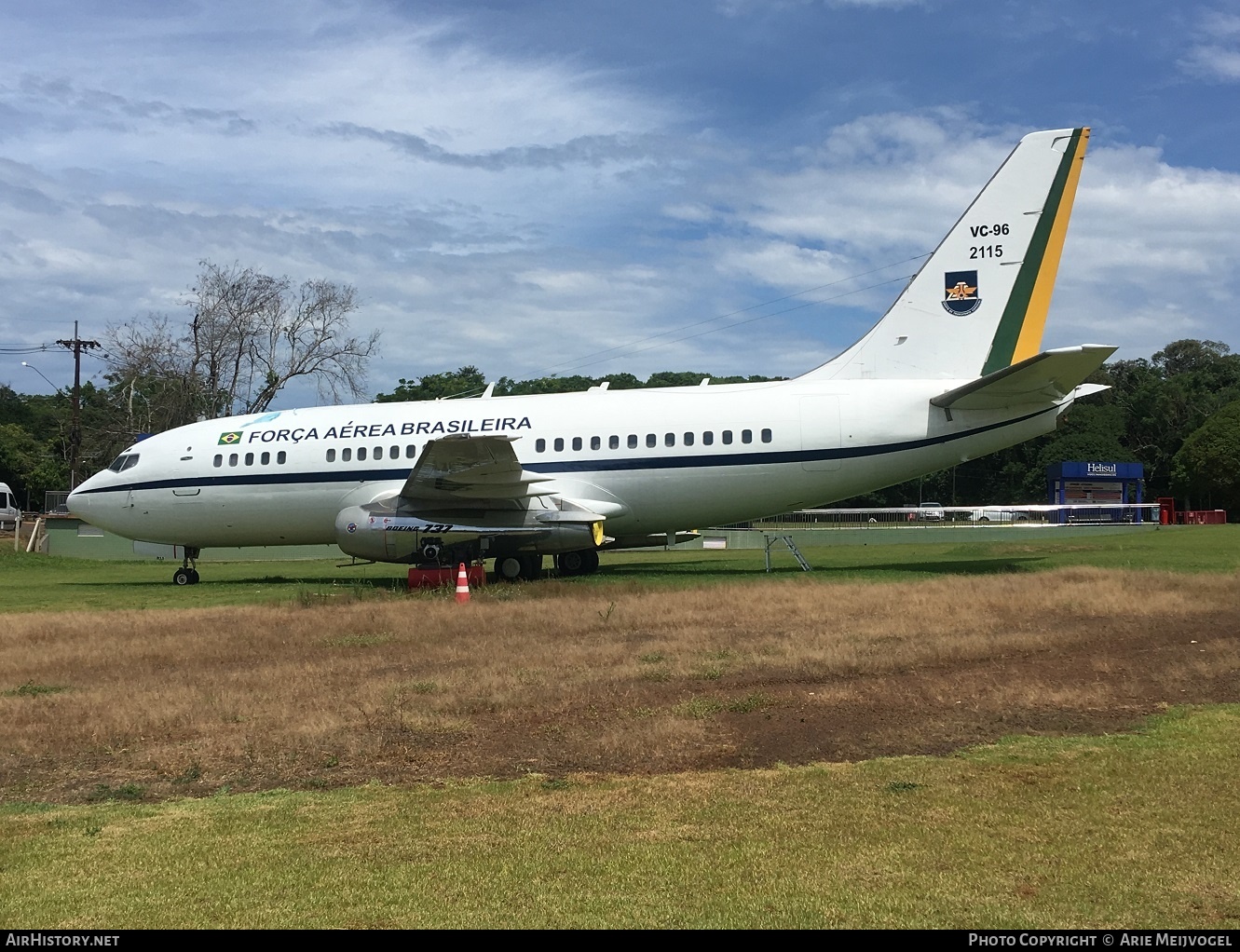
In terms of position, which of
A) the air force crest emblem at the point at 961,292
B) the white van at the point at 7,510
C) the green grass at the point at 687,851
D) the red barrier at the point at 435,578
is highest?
the air force crest emblem at the point at 961,292

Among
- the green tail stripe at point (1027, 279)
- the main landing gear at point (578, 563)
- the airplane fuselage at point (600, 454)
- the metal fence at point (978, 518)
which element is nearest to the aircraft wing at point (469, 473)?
the airplane fuselage at point (600, 454)

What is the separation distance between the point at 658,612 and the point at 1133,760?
7.70 metres

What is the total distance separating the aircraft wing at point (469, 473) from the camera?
18.3 meters

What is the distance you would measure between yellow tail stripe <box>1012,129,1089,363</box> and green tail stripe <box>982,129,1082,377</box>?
0.16 ft

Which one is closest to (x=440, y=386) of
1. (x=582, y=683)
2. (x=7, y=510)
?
(x=7, y=510)

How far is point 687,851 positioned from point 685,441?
1542 centimetres

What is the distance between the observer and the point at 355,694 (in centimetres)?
841

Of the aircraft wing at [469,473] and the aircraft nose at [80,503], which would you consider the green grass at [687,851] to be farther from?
the aircraft nose at [80,503]

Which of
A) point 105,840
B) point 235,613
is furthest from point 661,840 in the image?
point 235,613

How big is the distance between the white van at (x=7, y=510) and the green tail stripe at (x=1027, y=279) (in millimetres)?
41772

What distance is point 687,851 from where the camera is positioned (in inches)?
182

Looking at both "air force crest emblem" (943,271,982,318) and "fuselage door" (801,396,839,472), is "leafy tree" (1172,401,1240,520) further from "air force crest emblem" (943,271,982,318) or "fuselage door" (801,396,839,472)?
"fuselage door" (801,396,839,472)

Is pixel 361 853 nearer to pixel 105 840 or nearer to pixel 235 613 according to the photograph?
pixel 105 840

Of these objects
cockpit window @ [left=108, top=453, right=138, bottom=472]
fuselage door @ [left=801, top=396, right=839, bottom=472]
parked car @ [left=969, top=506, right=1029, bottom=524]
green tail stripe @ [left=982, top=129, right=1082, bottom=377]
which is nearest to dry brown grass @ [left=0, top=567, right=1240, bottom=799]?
fuselage door @ [left=801, top=396, right=839, bottom=472]
